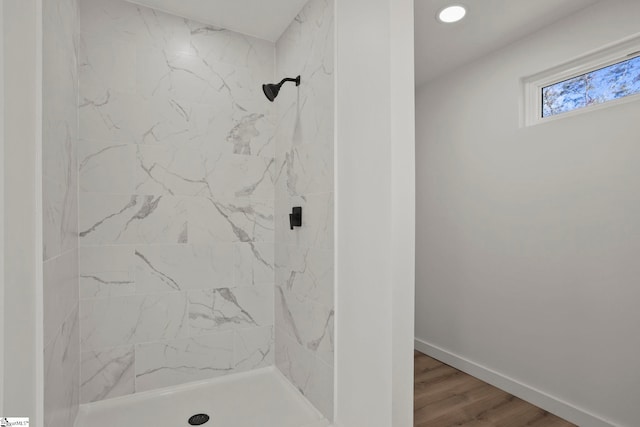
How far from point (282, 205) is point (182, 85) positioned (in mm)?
949

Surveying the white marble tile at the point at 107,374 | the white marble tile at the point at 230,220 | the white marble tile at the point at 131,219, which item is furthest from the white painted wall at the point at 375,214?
the white marble tile at the point at 107,374

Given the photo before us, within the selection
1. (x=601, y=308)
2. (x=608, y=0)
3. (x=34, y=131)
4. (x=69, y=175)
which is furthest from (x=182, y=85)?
(x=601, y=308)

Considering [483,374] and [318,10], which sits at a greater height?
[318,10]

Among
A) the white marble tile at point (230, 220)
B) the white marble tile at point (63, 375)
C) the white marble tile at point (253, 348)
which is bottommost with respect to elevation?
the white marble tile at point (253, 348)

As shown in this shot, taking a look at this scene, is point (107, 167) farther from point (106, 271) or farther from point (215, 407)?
point (215, 407)

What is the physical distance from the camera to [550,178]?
2.28 metres

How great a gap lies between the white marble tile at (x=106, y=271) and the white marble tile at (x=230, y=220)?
0.37m

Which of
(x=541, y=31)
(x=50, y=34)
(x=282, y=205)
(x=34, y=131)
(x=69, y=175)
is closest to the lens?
(x=34, y=131)

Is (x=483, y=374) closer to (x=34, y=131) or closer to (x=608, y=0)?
(x=608, y=0)

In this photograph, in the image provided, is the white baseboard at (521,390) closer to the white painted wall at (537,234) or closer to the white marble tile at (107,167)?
the white painted wall at (537,234)

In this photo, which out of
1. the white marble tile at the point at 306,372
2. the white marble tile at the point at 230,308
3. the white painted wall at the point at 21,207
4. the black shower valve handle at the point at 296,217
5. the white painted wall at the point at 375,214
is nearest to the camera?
the white painted wall at the point at 21,207

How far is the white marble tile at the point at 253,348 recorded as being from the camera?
2143 mm

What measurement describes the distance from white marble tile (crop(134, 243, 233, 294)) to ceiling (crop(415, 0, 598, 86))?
6.67 ft

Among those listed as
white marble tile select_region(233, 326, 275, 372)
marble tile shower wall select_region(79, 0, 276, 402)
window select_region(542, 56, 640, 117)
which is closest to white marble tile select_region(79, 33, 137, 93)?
marble tile shower wall select_region(79, 0, 276, 402)
